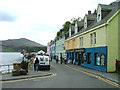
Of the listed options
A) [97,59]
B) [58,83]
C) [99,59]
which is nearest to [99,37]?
[99,59]

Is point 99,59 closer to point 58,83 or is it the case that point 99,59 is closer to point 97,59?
→ point 97,59

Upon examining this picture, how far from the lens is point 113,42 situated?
21.5 meters

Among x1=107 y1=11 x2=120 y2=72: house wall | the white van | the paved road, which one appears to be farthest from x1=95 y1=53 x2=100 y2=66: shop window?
the paved road

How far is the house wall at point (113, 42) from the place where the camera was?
21.2 meters

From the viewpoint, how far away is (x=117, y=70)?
813 inches

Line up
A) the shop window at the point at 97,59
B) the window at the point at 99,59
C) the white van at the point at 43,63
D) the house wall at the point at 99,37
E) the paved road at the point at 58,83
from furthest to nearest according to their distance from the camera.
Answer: the white van at the point at 43,63 → the shop window at the point at 97,59 → the house wall at the point at 99,37 → the window at the point at 99,59 → the paved road at the point at 58,83

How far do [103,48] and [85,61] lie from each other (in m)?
7.88

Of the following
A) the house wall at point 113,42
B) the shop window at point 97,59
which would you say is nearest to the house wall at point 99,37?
the house wall at point 113,42

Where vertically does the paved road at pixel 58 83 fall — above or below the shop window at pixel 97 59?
below

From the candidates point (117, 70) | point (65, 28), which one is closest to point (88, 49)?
point (117, 70)

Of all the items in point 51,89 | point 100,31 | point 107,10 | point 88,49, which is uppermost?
point 107,10

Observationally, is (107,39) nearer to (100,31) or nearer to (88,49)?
(100,31)

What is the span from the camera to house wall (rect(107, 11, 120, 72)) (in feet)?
69.5

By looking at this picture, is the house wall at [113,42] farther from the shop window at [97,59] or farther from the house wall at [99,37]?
the shop window at [97,59]
